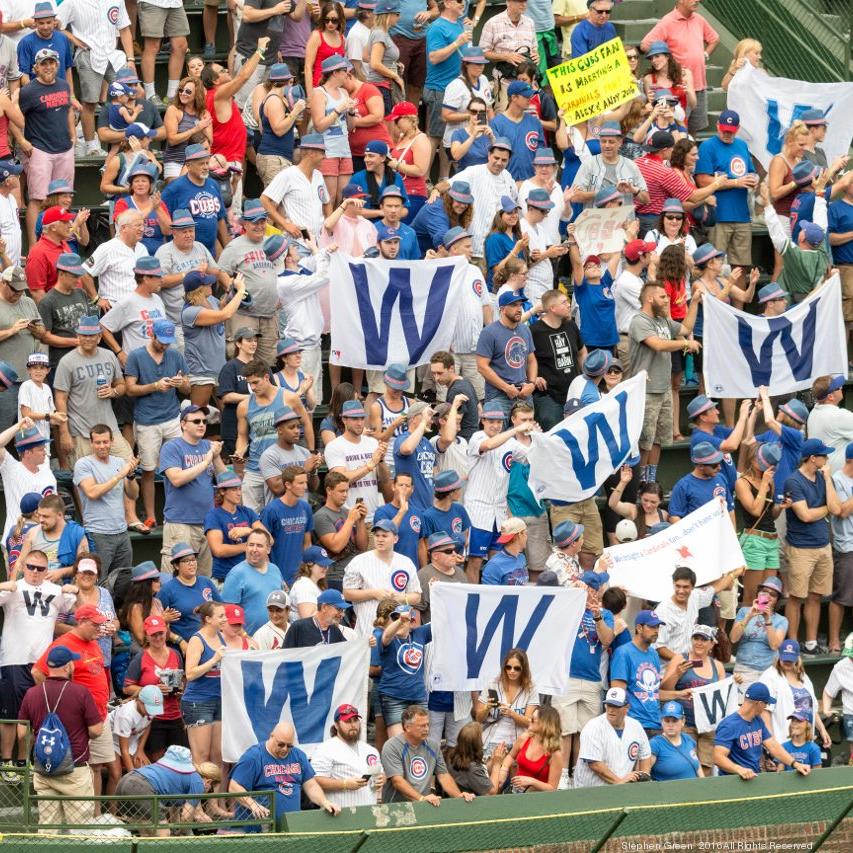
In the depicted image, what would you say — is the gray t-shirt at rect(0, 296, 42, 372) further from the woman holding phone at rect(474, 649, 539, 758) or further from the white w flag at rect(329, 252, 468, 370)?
the woman holding phone at rect(474, 649, 539, 758)

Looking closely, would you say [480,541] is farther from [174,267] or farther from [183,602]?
[174,267]

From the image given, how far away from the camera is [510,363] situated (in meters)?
21.8

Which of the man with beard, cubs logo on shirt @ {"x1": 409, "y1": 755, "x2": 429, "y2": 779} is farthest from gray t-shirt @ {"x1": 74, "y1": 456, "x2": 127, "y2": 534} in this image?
cubs logo on shirt @ {"x1": 409, "y1": 755, "x2": 429, "y2": 779}

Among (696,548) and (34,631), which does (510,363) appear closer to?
(696,548)

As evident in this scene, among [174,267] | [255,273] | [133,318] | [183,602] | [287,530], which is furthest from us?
[255,273]

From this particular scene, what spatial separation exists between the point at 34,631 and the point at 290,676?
6.72 feet

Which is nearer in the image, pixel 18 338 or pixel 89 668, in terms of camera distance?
pixel 89 668

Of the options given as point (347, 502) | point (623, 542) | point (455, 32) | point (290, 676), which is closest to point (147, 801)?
point (290, 676)

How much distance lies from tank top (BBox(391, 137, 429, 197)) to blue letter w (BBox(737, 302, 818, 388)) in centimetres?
356

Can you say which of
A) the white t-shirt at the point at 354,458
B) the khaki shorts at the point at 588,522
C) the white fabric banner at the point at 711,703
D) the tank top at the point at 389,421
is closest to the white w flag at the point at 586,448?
the khaki shorts at the point at 588,522

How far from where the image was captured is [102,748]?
58.8ft

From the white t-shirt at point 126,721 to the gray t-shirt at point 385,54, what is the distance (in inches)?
359

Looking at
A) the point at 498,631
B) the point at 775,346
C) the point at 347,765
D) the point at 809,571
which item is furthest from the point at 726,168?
the point at 347,765

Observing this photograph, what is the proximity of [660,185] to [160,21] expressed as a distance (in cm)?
556
